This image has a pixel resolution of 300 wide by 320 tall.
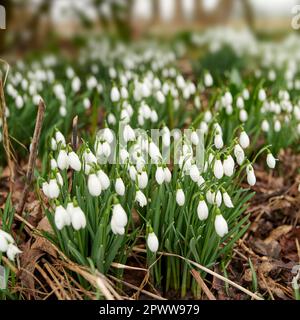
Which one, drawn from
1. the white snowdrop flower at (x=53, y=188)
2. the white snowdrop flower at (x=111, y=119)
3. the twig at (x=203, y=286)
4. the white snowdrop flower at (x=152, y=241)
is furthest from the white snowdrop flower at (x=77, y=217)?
the white snowdrop flower at (x=111, y=119)

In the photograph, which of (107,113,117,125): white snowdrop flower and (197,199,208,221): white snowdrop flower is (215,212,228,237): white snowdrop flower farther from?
(107,113,117,125): white snowdrop flower

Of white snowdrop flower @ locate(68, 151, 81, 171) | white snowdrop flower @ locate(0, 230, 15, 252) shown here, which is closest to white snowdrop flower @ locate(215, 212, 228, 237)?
white snowdrop flower @ locate(68, 151, 81, 171)

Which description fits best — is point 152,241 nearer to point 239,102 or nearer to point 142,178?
point 142,178

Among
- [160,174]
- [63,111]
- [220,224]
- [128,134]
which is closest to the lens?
[220,224]

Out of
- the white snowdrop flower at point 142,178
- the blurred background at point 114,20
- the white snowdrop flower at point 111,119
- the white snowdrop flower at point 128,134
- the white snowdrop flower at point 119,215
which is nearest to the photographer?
the white snowdrop flower at point 119,215

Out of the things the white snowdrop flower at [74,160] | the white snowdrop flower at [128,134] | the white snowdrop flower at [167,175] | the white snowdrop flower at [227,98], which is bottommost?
the white snowdrop flower at [167,175]

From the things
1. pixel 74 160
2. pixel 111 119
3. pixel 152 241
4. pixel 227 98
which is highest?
pixel 227 98

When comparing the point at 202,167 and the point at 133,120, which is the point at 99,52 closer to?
the point at 133,120

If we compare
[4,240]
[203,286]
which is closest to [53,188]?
[4,240]

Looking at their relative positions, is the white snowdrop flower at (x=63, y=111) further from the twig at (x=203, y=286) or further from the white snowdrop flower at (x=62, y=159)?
the twig at (x=203, y=286)

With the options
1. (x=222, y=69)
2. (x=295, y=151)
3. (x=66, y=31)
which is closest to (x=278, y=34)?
(x=66, y=31)
